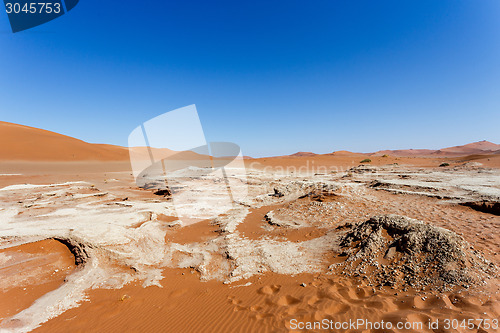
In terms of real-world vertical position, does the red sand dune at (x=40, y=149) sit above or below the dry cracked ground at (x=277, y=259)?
above

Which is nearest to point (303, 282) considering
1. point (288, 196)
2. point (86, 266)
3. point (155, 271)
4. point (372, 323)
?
point (372, 323)

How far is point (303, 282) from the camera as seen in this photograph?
180 inches

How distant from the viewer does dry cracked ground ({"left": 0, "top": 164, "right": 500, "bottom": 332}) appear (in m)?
3.60

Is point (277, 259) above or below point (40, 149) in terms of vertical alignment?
below

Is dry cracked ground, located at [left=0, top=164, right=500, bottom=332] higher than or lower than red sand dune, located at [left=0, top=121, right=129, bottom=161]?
lower

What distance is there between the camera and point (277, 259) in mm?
5730

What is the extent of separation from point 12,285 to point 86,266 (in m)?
1.33

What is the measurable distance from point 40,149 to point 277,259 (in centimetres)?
5654

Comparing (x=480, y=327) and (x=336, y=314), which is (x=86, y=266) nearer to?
(x=336, y=314)

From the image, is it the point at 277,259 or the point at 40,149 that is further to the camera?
the point at 40,149

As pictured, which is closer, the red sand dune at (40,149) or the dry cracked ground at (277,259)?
the dry cracked ground at (277,259)

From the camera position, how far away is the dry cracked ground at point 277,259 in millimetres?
3600

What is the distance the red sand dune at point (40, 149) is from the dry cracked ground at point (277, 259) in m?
40.7

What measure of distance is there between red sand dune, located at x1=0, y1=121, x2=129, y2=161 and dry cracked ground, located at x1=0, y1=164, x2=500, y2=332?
4070 centimetres
